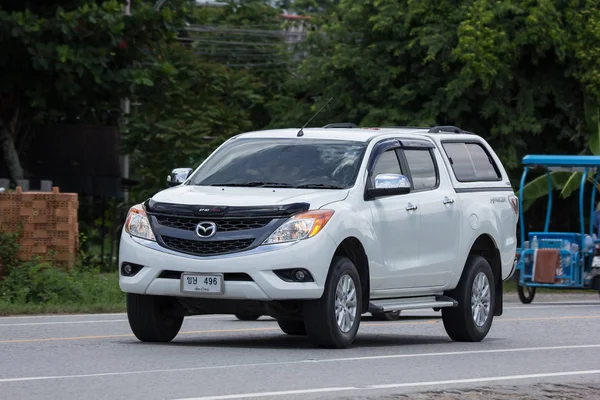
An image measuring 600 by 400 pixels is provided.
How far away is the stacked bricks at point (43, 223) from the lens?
2070cm

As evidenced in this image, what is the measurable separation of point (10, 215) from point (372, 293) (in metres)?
9.13

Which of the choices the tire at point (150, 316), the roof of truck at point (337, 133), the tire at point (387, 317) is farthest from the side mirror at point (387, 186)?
the tire at point (387, 317)

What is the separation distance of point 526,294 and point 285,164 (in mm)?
12102

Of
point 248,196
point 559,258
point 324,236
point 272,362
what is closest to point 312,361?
point 272,362

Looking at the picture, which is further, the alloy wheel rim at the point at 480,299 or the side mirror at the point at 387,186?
the alloy wheel rim at the point at 480,299

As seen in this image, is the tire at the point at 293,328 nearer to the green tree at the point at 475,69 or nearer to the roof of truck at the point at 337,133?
the roof of truck at the point at 337,133

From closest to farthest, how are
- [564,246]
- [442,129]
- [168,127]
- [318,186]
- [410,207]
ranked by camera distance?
1. [318,186]
2. [410,207]
3. [442,129]
4. [564,246]
5. [168,127]

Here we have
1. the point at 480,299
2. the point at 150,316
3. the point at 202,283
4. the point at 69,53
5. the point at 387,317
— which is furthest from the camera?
the point at 69,53

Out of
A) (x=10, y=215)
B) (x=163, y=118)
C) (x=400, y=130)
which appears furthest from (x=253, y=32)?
(x=400, y=130)

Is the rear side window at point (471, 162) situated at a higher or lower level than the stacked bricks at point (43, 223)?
→ higher

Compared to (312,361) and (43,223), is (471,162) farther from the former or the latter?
(43,223)

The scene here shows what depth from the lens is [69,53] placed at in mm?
27297

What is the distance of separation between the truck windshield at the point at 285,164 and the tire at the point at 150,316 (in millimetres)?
1224

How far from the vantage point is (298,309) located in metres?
12.3
